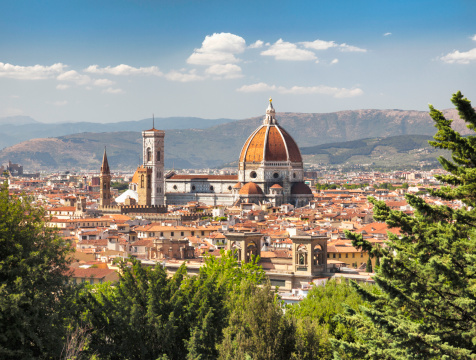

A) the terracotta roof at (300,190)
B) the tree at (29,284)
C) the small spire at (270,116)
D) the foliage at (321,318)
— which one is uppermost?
the small spire at (270,116)

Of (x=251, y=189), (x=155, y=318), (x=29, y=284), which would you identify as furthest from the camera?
(x=251, y=189)

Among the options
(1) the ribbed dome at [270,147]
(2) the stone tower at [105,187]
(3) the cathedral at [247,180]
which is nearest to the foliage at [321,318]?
(3) the cathedral at [247,180]

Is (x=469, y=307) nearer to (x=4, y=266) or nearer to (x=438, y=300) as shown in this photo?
(x=438, y=300)

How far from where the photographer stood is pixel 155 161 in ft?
360

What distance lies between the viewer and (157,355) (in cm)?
2002

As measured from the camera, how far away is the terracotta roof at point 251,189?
340 ft

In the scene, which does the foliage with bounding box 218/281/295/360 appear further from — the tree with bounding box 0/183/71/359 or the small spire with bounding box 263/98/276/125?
the small spire with bounding box 263/98/276/125

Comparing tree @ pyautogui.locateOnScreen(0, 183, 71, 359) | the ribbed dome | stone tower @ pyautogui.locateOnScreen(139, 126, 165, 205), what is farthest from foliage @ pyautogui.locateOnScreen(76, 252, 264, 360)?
stone tower @ pyautogui.locateOnScreen(139, 126, 165, 205)

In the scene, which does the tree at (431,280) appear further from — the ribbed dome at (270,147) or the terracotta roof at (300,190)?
the ribbed dome at (270,147)

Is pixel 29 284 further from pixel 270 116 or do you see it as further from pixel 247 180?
pixel 270 116

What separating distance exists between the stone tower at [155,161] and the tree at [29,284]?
88.2 meters

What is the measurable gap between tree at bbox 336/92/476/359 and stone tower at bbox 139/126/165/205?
9424cm

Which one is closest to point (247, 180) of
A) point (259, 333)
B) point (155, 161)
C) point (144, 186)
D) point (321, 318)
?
point (155, 161)

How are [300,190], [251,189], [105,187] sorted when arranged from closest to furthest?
[105,187], [251,189], [300,190]
